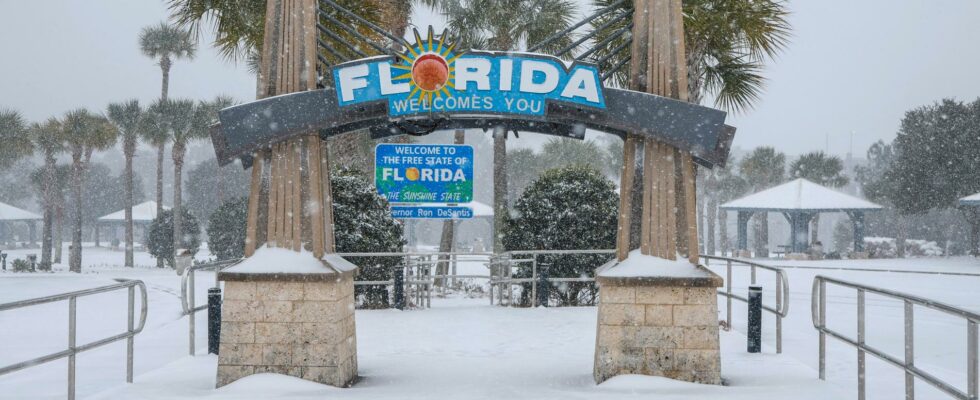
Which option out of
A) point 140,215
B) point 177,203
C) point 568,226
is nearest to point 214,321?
point 568,226

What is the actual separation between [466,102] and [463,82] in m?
0.19

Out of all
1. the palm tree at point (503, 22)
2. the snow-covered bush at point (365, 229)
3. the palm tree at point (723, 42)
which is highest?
the palm tree at point (503, 22)

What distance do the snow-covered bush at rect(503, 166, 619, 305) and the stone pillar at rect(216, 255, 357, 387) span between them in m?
8.15

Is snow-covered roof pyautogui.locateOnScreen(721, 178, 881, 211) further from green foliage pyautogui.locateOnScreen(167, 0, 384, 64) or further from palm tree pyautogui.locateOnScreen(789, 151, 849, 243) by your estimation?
green foliage pyautogui.locateOnScreen(167, 0, 384, 64)

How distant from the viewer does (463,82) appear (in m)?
7.43

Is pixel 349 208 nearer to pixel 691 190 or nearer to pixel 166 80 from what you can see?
pixel 691 190

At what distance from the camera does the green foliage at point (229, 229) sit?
34969mm

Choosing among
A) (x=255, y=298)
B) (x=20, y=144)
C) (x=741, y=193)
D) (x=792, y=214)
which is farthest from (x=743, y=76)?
(x=741, y=193)

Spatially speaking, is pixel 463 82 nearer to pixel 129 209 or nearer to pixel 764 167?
pixel 129 209

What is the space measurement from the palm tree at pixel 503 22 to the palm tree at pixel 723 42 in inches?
221

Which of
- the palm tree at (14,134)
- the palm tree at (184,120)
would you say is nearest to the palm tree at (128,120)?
the palm tree at (184,120)

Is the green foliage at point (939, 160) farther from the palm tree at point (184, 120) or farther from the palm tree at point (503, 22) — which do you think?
the palm tree at point (184, 120)

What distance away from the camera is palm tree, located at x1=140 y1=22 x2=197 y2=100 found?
1569 inches

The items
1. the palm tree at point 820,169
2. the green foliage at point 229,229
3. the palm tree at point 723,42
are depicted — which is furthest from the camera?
the palm tree at point 820,169
